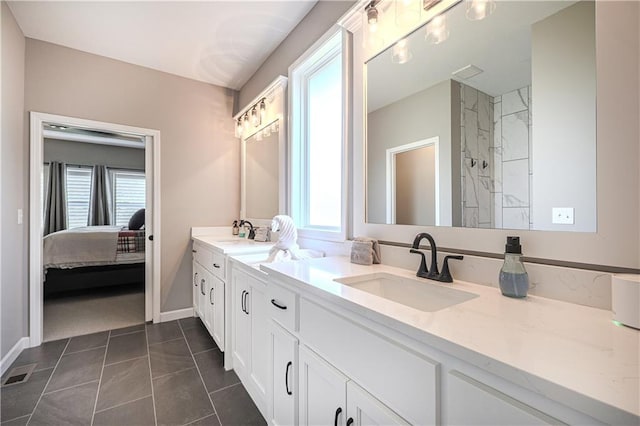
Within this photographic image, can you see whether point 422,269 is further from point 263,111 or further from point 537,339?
point 263,111

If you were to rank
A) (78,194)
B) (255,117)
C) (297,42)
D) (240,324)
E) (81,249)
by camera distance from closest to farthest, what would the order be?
(240,324) → (297,42) → (255,117) → (81,249) → (78,194)

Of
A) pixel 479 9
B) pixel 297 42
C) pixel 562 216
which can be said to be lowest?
pixel 562 216

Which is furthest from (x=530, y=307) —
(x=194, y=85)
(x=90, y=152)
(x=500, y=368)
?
(x=90, y=152)

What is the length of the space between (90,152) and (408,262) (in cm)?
702

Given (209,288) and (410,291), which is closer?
(410,291)

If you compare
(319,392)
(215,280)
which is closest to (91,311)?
(215,280)

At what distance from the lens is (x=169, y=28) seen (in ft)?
7.30

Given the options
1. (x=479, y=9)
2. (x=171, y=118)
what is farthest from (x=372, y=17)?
(x=171, y=118)

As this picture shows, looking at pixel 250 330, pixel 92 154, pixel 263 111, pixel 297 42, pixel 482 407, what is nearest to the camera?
pixel 482 407

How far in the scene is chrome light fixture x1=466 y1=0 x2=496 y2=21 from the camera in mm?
1025

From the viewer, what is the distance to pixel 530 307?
75cm

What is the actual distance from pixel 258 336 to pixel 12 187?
232 cm

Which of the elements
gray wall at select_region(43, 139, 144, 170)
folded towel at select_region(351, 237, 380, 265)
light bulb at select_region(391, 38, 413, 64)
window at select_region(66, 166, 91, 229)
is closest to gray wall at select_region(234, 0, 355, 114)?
light bulb at select_region(391, 38, 413, 64)

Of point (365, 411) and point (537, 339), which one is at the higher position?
point (537, 339)
